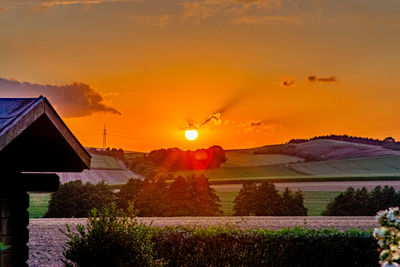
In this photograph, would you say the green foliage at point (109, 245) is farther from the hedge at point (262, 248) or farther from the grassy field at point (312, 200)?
the grassy field at point (312, 200)

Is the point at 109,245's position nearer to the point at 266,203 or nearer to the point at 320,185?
the point at 266,203

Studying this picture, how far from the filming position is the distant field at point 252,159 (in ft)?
254

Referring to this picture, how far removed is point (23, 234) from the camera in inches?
384

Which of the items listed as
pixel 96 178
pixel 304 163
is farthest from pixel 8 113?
pixel 304 163

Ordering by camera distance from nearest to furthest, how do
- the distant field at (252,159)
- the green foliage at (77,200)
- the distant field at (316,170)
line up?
1. the green foliage at (77,200)
2. the distant field at (316,170)
3. the distant field at (252,159)

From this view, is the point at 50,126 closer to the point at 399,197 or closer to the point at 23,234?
the point at 23,234

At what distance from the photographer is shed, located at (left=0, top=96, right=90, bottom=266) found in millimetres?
8844

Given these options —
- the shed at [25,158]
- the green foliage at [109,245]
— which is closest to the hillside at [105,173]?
the green foliage at [109,245]

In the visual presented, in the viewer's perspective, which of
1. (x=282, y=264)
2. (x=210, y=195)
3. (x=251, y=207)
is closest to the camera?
(x=282, y=264)

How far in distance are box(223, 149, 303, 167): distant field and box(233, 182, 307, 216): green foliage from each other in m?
38.9

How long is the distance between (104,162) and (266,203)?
34388 millimetres

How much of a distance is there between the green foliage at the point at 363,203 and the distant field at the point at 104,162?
3317cm

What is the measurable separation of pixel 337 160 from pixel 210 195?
42.9 m

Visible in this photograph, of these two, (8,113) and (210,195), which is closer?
(8,113)
